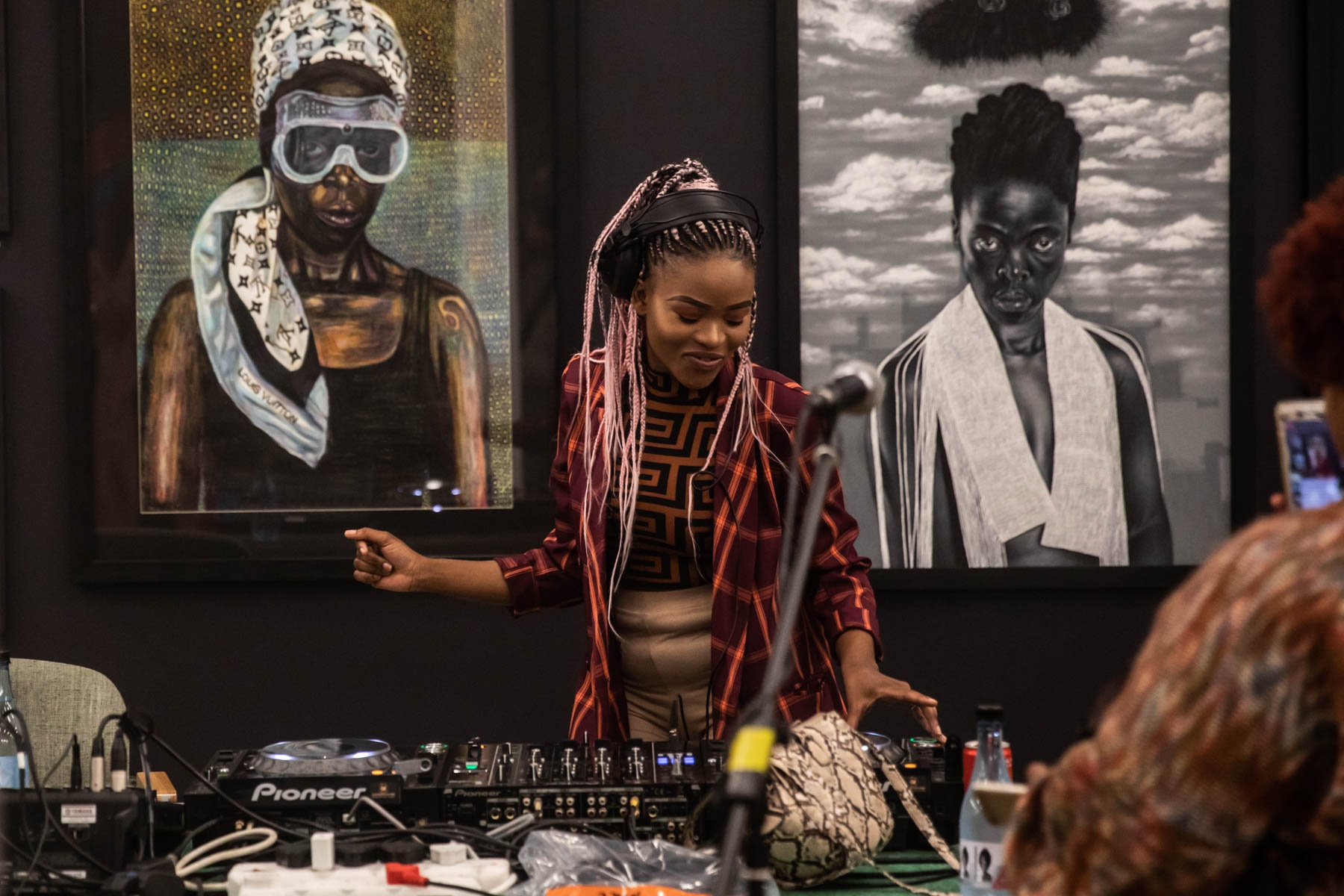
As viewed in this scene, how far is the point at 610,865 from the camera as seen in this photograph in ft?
4.68

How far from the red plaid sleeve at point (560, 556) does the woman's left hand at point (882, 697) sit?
57 cm

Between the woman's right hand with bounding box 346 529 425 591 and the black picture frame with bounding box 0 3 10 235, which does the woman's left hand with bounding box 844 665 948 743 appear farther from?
the black picture frame with bounding box 0 3 10 235

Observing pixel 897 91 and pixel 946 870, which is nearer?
pixel 946 870

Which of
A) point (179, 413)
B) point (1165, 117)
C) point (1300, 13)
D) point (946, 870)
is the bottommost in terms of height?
point (946, 870)

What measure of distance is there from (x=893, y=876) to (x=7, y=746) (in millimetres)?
1366

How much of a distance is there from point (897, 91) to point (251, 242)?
5.09ft

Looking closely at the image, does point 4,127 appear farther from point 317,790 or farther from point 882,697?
point 882,697

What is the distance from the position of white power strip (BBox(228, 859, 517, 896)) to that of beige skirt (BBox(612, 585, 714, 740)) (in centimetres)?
66

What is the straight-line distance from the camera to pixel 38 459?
295cm

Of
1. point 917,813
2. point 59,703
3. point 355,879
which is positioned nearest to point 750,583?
point 917,813

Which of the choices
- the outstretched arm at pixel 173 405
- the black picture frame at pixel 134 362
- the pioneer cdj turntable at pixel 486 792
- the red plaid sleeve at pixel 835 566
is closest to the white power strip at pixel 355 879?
the pioneer cdj turntable at pixel 486 792

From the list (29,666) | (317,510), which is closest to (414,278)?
(317,510)

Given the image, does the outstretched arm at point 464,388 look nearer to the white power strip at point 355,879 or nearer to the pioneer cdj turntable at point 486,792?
the pioneer cdj turntable at point 486,792

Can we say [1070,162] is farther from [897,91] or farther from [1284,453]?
[1284,453]
